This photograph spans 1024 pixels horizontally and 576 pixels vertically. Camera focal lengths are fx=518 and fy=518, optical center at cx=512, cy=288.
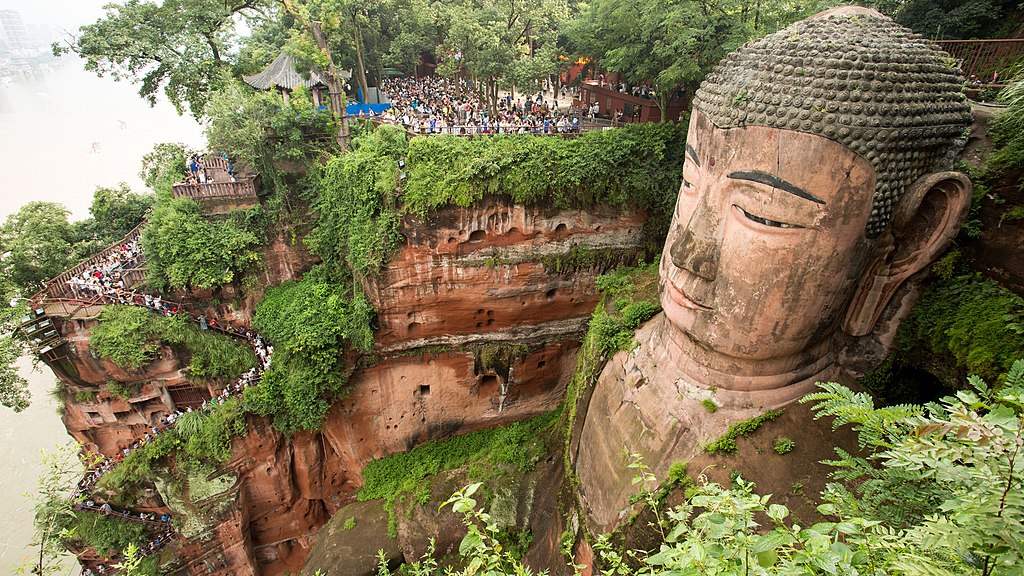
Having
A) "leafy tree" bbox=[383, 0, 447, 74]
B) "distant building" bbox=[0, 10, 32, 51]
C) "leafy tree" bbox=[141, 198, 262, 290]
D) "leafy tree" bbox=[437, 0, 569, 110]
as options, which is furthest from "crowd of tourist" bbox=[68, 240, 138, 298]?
"distant building" bbox=[0, 10, 32, 51]

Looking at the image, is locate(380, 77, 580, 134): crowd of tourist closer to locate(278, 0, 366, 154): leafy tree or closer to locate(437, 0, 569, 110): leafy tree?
locate(437, 0, 569, 110): leafy tree

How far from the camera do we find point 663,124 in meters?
12.2

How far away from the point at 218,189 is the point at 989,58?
16998mm

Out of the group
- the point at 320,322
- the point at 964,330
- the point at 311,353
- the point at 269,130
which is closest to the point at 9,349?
the point at 311,353

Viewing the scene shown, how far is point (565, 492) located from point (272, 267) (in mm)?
10971

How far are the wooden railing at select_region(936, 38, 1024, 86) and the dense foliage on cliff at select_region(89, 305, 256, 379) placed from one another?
16467mm

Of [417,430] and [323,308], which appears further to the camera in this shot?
[417,430]

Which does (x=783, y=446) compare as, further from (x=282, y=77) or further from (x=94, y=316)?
(x=282, y=77)

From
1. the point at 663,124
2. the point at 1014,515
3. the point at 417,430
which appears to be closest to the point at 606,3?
the point at 663,124

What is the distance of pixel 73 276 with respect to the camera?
46.1 ft

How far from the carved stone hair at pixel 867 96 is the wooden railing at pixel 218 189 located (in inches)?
534

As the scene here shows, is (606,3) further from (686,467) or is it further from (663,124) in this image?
(686,467)

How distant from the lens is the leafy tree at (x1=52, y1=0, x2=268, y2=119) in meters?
16.4

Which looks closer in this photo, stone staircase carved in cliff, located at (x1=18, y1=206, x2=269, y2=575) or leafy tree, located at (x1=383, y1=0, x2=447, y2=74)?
stone staircase carved in cliff, located at (x1=18, y1=206, x2=269, y2=575)
